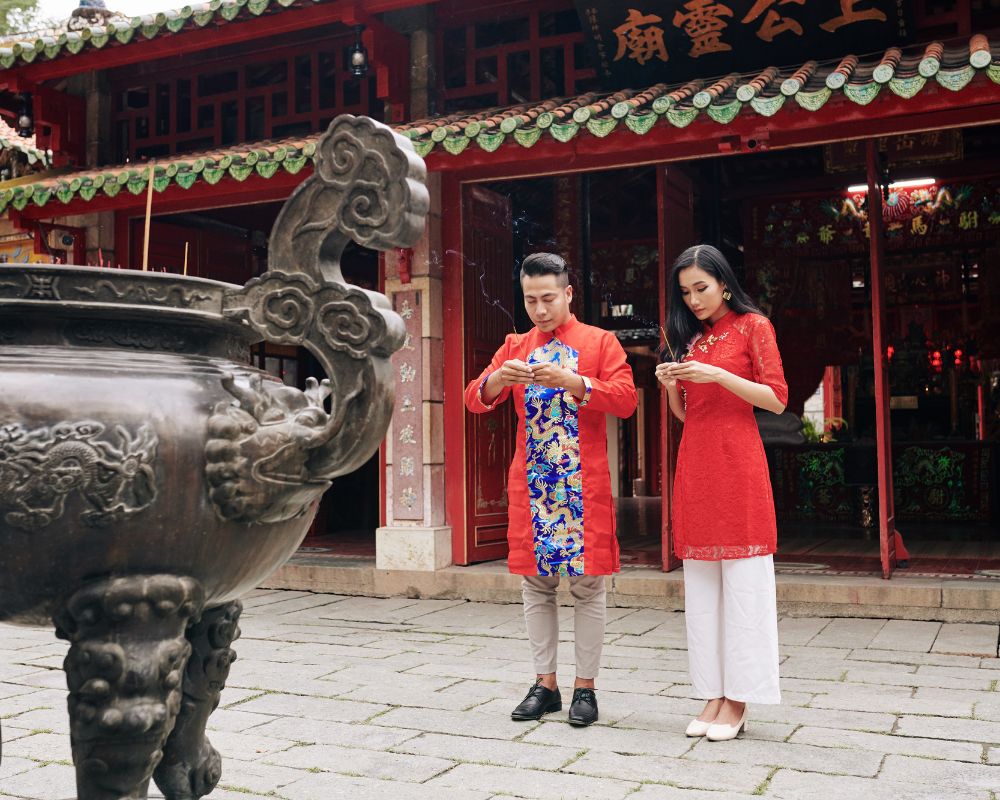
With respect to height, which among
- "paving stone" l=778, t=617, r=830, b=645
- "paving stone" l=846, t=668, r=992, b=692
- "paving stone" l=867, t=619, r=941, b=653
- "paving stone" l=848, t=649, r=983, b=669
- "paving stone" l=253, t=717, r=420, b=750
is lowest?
"paving stone" l=778, t=617, r=830, b=645

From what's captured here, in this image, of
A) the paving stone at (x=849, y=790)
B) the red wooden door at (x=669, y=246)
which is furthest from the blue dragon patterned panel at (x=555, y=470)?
the red wooden door at (x=669, y=246)

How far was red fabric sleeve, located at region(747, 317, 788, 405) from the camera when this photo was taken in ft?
12.1

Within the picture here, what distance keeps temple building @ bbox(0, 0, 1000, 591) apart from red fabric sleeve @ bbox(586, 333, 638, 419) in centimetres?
226

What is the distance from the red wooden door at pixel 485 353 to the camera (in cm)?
751

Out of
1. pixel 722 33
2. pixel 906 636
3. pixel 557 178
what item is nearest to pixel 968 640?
pixel 906 636

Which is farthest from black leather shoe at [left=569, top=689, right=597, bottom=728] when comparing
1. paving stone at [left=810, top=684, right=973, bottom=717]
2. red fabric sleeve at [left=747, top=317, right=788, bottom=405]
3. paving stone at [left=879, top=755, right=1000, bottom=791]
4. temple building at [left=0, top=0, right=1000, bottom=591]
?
temple building at [left=0, top=0, right=1000, bottom=591]

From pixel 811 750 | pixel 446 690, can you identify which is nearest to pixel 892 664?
pixel 811 750

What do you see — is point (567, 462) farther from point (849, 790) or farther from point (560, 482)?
point (849, 790)

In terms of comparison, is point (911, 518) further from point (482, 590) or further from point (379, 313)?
point (379, 313)

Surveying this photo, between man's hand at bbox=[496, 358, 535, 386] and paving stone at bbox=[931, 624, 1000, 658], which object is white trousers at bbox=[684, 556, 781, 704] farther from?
paving stone at bbox=[931, 624, 1000, 658]

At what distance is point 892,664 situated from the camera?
489cm

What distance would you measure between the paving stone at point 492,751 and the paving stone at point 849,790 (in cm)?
68

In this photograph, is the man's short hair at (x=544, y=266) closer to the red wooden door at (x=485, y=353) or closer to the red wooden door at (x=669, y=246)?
the red wooden door at (x=669, y=246)

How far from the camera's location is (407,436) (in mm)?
7426
